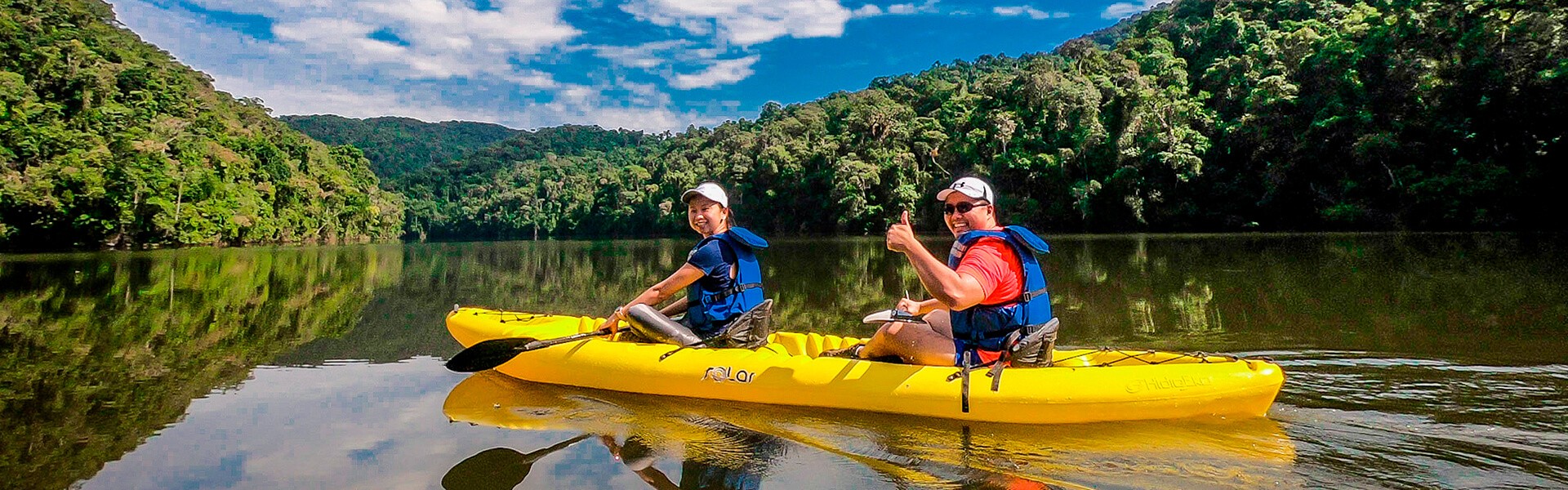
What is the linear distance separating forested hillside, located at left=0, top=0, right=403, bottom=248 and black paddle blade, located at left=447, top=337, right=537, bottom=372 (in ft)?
110

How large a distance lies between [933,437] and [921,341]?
77cm

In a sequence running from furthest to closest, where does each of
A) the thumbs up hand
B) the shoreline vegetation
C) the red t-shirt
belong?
the shoreline vegetation
the red t-shirt
the thumbs up hand

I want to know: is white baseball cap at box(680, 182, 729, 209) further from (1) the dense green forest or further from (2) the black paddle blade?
(1) the dense green forest

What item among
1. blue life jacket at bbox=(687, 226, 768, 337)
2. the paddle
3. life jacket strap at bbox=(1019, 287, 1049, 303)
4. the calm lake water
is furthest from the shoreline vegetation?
the paddle

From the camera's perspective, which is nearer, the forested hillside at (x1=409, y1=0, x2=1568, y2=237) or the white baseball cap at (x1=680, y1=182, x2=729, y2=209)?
the white baseball cap at (x1=680, y1=182, x2=729, y2=209)

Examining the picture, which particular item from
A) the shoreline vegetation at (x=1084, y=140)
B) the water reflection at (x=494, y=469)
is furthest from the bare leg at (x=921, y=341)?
the shoreline vegetation at (x=1084, y=140)

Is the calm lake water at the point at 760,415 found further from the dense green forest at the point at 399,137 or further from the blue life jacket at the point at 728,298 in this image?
the dense green forest at the point at 399,137

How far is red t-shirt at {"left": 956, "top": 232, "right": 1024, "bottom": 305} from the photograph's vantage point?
4059mm

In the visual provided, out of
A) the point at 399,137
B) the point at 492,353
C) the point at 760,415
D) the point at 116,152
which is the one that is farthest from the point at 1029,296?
the point at 399,137

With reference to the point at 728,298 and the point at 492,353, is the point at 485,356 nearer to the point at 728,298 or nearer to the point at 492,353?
the point at 492,353

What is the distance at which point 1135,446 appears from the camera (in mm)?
3900

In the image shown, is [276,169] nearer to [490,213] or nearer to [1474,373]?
[490,213]

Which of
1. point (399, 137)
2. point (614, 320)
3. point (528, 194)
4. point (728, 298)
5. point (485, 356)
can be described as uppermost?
point (399, 137)

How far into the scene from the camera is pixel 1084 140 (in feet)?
127
